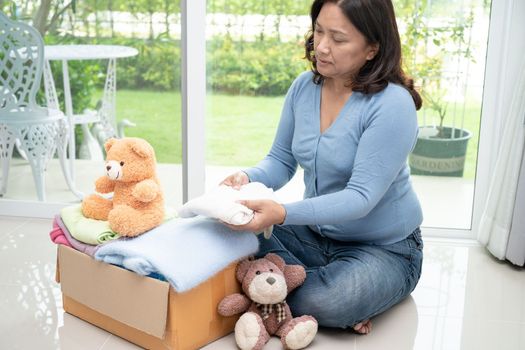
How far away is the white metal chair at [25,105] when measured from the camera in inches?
107

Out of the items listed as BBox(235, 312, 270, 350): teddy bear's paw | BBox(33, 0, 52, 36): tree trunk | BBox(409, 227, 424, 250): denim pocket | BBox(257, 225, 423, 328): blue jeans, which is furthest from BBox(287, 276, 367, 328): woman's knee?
BBox(33, 0, 52, 36): tree trunk

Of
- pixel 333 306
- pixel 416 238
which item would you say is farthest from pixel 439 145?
pixel 333 306

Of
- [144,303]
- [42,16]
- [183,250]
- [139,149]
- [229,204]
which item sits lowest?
[144,303]

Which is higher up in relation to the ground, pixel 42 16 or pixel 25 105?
pixel 42 16

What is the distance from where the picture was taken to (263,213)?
1.91 m

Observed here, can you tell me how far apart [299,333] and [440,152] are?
3.48 ft

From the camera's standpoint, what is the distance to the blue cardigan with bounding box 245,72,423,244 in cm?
194

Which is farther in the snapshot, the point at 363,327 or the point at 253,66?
the point at 253,66

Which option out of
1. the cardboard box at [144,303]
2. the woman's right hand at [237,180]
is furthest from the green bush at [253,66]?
the cardboard box at [144,303]

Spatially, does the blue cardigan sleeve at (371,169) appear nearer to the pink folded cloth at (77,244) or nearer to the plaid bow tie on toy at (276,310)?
the plaid bow tie on toy at (276,310)

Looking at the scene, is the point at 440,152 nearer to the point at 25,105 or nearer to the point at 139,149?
the point at 139,149

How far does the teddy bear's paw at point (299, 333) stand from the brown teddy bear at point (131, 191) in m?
0.44

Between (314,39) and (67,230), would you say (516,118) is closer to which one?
(314,39)

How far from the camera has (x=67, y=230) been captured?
2092mm
